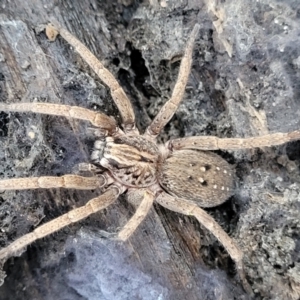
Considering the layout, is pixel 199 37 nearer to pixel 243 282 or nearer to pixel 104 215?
pixel 104 215

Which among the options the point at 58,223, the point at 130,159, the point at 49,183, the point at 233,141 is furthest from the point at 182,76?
the point at 58,223

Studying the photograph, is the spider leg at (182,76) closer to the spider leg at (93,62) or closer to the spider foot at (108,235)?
the spider leg at (93,62)

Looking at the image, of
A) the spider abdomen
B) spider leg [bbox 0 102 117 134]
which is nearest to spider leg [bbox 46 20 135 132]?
spider leg [bbox 0 102 117 134]

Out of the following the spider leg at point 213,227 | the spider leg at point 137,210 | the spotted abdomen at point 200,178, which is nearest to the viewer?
the spider leg at point 137,210

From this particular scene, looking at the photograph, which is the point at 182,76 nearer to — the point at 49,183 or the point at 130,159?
the point at 130,159

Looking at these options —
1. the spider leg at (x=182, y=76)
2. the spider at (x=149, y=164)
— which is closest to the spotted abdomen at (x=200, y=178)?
the spider at (x=149, y=164)

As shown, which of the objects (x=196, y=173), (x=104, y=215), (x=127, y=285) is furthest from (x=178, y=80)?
(x=127, y=285)

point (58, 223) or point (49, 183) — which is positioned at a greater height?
point (49, 183)

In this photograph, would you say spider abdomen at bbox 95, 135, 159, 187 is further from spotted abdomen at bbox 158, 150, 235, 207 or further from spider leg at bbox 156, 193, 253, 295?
spider leg at bbox 156, 193, 253, 295
